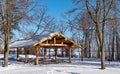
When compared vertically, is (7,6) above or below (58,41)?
above

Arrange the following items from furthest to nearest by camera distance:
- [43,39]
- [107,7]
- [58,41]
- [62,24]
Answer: [62,24] → [58,41] → [43,39] → [107,7]

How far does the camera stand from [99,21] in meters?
27.6

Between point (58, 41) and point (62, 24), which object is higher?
point (62, 24)

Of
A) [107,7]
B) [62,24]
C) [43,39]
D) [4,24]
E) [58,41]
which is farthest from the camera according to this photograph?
[62,24]

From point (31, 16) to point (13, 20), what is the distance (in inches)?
77.5

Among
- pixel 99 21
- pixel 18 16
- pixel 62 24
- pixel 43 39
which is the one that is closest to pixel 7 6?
pixel 18 16

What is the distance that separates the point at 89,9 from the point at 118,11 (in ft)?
9.32

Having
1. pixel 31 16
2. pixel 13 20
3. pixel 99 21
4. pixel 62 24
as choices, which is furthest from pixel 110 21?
pixel 62 24

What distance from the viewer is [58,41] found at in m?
35.5

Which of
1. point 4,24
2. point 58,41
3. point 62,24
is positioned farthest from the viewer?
point 62,24

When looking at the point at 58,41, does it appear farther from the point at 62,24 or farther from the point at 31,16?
the point at 62,24

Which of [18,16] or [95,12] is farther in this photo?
[18,16]

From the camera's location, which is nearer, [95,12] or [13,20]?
[95,12]

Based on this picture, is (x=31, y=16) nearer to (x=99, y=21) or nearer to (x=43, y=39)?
(x=43, y=39)
